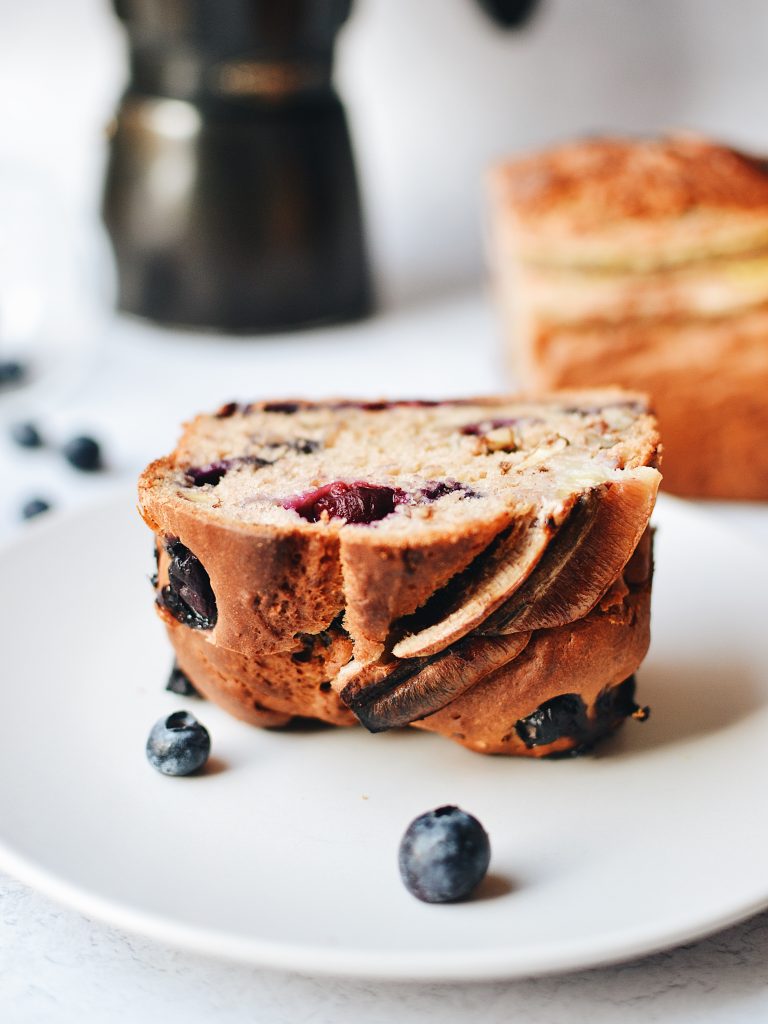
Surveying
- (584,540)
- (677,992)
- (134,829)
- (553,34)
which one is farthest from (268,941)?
(553,34)

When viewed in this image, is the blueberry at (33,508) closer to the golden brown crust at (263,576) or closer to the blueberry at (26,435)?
the blueberry at (26,435)

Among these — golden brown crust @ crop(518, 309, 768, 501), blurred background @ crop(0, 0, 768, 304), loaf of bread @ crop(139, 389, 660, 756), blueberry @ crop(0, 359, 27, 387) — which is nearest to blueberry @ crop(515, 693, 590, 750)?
loaf of bread @ crop(139, 389, 660, 756)

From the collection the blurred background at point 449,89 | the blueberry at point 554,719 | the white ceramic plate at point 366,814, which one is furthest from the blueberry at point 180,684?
the blurred background at point 449,89

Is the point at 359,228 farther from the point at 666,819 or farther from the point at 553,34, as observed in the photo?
the point at 666,819

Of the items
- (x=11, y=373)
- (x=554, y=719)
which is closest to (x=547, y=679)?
(x=554, y=719)

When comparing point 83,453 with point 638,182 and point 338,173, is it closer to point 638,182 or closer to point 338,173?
point 338,173
